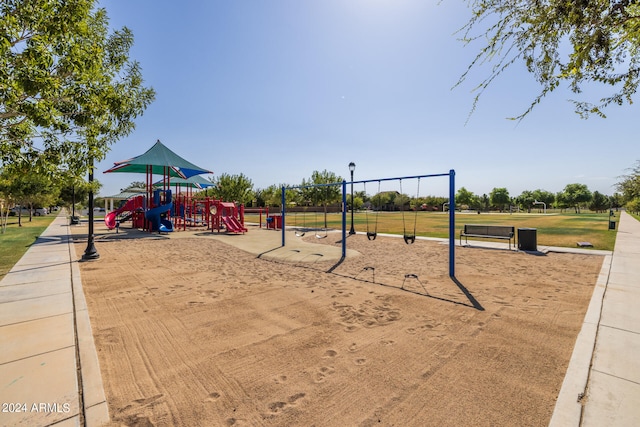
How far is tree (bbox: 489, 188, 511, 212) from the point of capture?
397 feet

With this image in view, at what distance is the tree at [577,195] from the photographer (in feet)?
364

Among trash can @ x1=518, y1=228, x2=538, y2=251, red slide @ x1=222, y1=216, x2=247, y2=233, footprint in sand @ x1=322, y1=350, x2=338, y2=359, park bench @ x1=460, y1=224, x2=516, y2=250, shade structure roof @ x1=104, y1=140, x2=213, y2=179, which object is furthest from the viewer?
red slide @ x1=222, y1=216, x2=247, y2=233

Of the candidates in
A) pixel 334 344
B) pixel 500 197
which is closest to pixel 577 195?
pixel 500 197

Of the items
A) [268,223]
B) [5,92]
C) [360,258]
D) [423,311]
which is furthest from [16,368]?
[268,223]

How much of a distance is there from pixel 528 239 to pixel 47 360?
14471 mm

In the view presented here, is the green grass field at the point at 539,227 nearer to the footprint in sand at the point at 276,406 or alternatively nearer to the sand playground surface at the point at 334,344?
the sand playground surface at the point at 334,344

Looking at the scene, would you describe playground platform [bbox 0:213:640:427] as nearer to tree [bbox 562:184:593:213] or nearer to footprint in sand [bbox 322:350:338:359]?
footprint in sand [bbox 322:350:338:359]

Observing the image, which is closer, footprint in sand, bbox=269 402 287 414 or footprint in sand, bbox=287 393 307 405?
footprint in sand, bbox=269 402 287 414

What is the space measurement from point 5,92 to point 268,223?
68.8ft

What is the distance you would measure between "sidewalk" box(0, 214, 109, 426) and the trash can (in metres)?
13.9

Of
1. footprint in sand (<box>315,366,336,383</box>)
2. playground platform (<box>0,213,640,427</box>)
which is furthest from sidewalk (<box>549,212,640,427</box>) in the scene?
footprint in sand (<box>315,366,336,383</box>)

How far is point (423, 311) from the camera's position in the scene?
17.5 feet

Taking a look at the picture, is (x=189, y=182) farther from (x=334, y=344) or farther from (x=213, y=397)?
(x=213, y=397)

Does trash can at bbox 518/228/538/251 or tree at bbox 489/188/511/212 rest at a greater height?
tree at bbox 489/188/511/212
